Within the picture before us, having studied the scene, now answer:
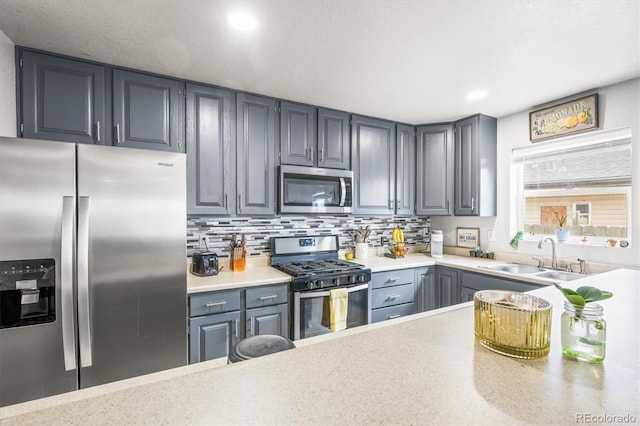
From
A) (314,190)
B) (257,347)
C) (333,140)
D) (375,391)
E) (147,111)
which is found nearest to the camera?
(375,391)

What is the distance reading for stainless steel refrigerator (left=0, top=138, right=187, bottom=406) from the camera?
1.41 metres

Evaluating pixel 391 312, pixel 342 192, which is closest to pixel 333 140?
pixel 342 192

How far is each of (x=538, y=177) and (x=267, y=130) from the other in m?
2.63

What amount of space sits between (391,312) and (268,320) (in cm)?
122

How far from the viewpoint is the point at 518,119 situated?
2949mm

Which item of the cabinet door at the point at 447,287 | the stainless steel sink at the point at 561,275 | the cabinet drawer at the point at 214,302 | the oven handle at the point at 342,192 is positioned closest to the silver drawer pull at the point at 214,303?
the cabinet drawer at the point at 214,302

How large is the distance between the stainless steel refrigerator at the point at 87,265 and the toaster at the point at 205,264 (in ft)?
1.43

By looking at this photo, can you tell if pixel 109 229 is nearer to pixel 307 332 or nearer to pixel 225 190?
pixel 225 190

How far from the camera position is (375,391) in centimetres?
60

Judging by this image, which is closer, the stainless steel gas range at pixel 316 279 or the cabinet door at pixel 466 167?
the stainless steel gas range at pixel 316 279

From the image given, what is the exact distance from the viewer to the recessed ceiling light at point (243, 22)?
1517mm

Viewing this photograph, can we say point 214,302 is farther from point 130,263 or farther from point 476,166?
point 476,166

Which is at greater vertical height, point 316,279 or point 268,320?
point 316,279

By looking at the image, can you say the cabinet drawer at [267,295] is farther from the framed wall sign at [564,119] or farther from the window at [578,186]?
the framed wall sign at [564,119]
